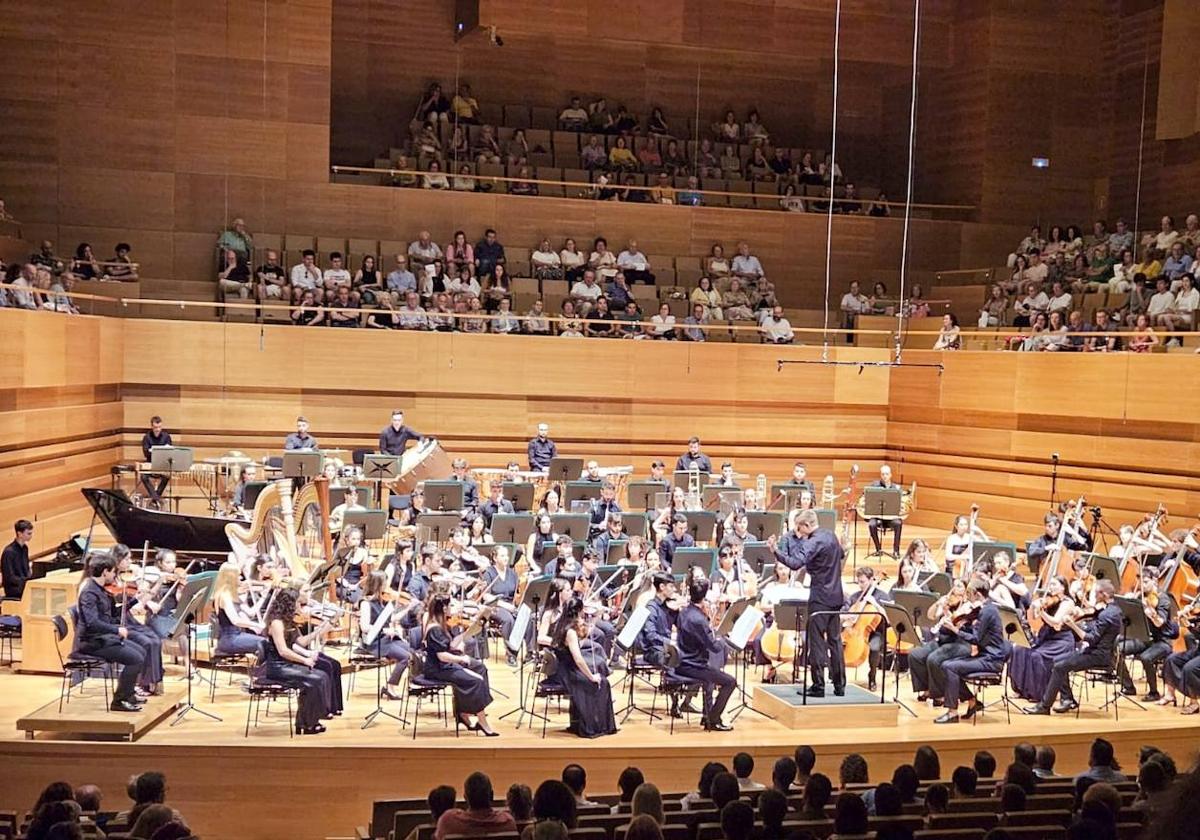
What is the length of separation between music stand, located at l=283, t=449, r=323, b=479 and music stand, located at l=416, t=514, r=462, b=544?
1.97m

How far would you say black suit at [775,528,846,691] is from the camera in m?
9.36

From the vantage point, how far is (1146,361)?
48.9 feet

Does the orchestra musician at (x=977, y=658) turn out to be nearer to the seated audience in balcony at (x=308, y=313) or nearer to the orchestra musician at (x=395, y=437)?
the orchestra musician at (x=395, y=437)

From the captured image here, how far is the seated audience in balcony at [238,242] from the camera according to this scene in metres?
17.4

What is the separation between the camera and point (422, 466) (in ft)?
49.1

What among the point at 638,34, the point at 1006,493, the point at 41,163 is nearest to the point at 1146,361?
the point at 1006,493

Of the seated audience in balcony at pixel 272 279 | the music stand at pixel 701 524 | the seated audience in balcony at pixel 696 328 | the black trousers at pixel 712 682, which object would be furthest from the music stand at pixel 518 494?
the seated audience in balcony at pixel 696 328

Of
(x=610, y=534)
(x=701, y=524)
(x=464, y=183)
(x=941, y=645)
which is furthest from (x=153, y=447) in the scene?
(x=941, y=645)

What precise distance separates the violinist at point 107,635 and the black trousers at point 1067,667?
6756 mm

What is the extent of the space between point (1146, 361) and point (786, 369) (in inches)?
197

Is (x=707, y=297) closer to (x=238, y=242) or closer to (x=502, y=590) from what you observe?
(x=238, y=242)

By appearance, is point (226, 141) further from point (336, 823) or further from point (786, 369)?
point (336, 823)

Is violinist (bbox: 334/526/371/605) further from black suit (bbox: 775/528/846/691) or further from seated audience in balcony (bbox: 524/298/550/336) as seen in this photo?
seated audience in balcony (bbox: 524/298/550/336)

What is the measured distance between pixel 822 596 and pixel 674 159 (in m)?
12.5
